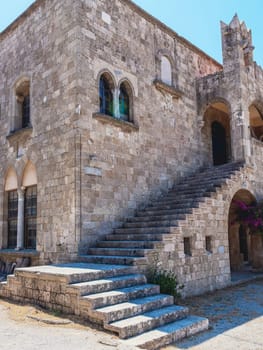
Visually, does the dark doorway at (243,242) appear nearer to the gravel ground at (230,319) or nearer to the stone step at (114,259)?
the gravel ground at (230,319)

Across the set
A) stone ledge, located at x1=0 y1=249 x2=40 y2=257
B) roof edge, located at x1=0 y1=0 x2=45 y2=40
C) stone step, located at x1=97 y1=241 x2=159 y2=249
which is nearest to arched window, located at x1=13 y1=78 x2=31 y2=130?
roof edge, located at x1=0 y1=0 x2=45 y2=40

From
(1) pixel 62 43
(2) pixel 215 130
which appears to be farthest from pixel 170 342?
(2) pixel 215 130

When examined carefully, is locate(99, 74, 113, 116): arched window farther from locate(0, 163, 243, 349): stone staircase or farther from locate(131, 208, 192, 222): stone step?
locate(0, 163, 243, 349): stone staircase

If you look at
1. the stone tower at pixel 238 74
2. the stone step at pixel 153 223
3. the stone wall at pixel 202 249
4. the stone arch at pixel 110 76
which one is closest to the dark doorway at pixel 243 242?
the stone tower at pixel 238 74

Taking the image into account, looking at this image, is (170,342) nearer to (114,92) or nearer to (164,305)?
(164,305)

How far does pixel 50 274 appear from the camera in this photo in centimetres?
602

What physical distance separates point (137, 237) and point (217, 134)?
758cm

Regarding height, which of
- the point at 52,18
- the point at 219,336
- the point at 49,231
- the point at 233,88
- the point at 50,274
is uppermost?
the point at 52,18

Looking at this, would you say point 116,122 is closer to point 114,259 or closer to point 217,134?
point 114,259

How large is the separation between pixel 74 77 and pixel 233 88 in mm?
5695

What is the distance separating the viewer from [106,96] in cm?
972

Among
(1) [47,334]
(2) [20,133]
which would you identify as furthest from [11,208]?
(1) [47,334]

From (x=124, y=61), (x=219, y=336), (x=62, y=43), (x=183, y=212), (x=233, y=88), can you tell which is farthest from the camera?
(x=233, y=88)

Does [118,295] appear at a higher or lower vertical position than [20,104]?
lower
